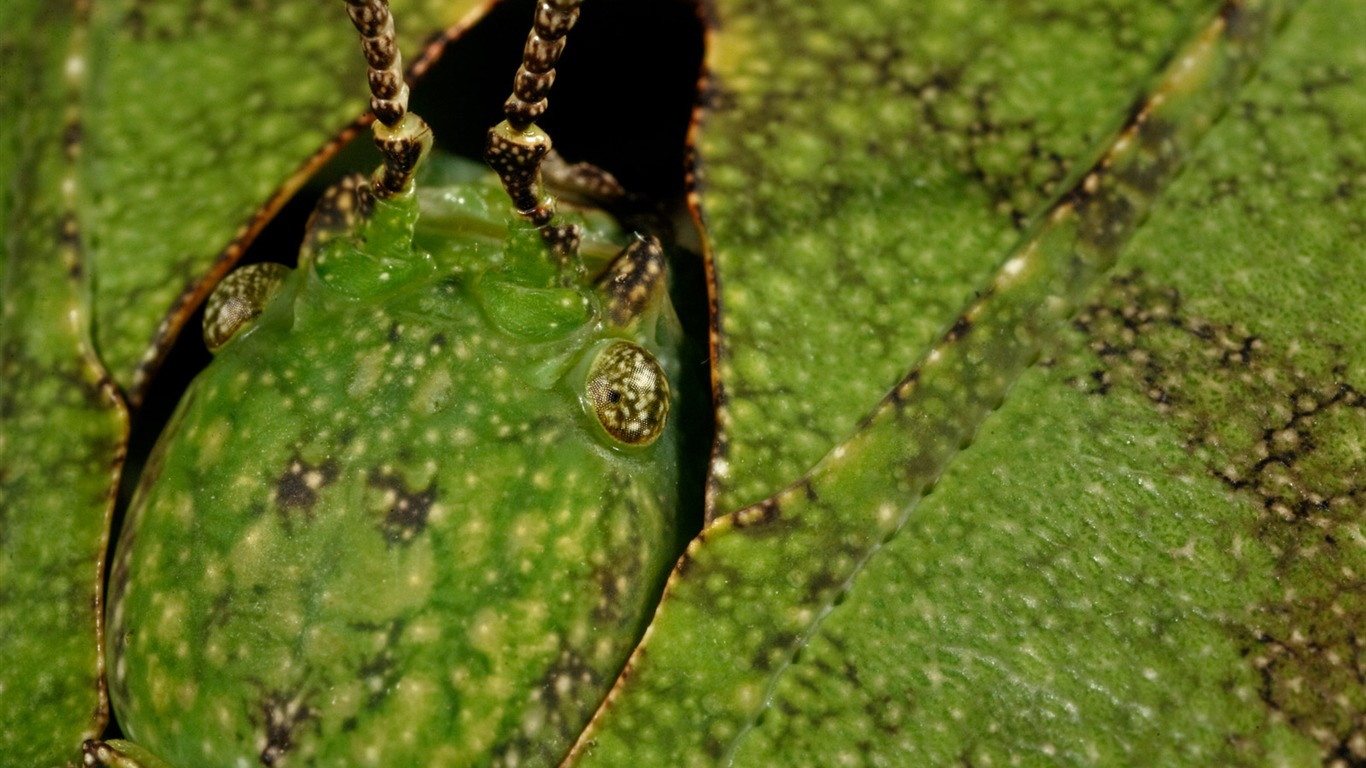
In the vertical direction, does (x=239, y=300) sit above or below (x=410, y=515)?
above

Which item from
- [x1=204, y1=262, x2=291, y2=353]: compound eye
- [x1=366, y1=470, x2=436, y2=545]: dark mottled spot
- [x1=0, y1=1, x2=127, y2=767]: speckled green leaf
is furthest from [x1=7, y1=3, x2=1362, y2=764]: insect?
[x1=0, y1=1, x2=127, y2=767]: speckled green leaf

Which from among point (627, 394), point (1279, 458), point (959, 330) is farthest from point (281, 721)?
point (1279, 458)

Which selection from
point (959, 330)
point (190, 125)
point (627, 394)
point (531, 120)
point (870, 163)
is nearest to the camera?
point (531, 120)

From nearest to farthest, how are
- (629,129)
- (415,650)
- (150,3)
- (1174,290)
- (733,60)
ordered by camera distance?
(415,650) → (1174,290) → (733,60) → (150,3) → (629,129)

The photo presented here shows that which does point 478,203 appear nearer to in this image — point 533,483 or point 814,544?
point 533,483

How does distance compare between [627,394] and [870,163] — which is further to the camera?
[870,163]

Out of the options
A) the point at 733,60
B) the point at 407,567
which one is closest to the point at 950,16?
the point at 733,60

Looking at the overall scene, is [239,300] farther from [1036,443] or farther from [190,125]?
[1036,443]
